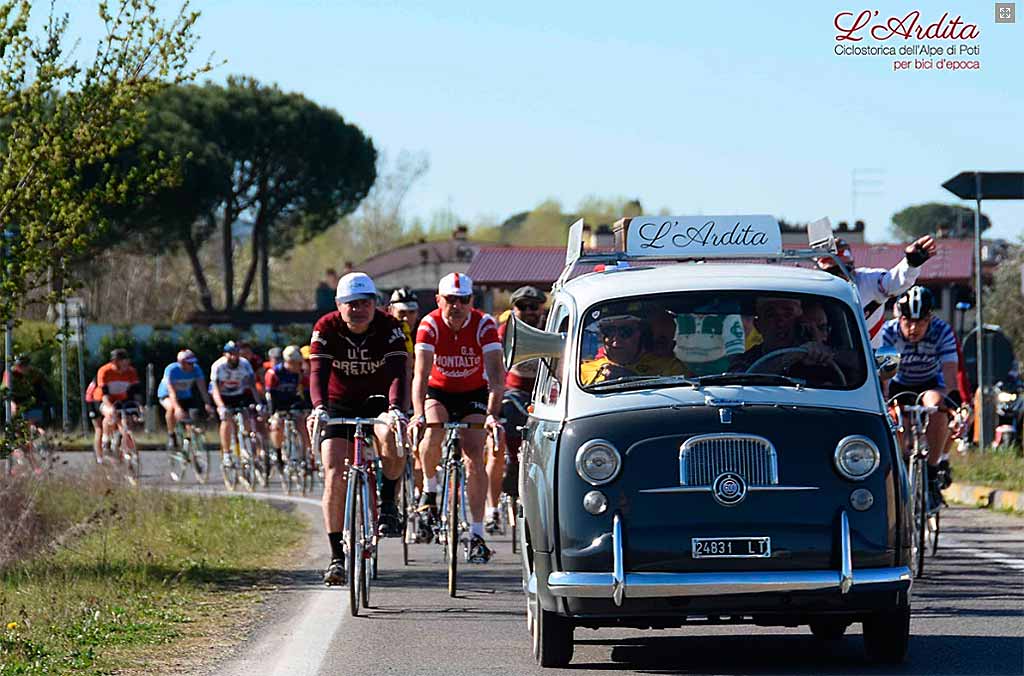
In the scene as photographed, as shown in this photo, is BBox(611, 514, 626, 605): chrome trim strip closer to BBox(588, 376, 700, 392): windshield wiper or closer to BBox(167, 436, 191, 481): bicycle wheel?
BBox(588, 376, 700, 392): windshield wiper

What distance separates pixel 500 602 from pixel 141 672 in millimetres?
3151

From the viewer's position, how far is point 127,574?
13.9 m

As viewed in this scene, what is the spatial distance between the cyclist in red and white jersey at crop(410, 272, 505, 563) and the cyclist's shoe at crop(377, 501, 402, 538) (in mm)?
362

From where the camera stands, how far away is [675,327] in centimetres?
941

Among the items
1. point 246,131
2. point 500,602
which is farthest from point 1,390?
point 246,131

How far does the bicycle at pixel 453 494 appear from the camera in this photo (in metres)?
12.9

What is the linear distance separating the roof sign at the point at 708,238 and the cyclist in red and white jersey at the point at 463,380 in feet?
10.1

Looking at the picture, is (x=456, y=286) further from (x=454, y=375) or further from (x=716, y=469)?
(x=716, y=469)

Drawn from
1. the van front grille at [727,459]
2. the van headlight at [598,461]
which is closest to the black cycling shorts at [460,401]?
the van headlight at [598,461]

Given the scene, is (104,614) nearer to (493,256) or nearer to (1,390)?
(1,390)

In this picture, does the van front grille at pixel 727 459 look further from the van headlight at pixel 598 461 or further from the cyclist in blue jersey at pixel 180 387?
the cyclist in blue jersey at pixel 180 387

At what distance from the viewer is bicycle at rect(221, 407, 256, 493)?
2764 cm

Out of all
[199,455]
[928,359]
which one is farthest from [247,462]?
[928,359]

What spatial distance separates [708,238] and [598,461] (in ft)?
Answer: 7.57
